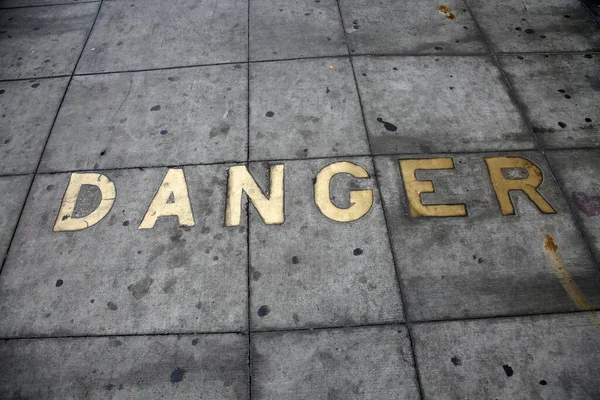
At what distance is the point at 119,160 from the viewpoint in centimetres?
426

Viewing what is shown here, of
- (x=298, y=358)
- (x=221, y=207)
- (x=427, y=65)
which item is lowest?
(x=298, y=358)

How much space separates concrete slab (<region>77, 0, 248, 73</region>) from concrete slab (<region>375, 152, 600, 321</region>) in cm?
273

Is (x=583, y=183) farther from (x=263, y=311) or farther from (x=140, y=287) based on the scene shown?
(x=140, y=287)

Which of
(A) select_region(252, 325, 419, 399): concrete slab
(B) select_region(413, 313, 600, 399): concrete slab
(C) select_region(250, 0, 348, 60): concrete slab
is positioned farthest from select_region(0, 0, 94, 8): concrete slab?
(B) select_region(413, 313, 600, 399): concrete slab

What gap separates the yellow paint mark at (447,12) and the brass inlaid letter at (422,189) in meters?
2.50

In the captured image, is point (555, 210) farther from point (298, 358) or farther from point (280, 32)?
point (280, 32)

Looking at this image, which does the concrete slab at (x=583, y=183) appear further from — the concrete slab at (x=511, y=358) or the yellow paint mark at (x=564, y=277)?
the concrete slab at (x=511, y=358)

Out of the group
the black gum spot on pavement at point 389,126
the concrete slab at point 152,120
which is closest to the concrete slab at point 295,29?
the concrete slab at point 152,120

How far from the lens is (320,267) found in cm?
352

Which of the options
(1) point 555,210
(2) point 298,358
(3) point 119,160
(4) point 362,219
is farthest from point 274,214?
(1) point 555,210

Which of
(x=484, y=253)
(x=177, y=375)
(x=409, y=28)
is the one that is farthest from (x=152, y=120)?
(x=484, y=253)

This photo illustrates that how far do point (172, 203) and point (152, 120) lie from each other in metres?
1.16

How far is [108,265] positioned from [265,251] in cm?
132

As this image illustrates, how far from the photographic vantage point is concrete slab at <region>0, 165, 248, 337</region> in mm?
3318
